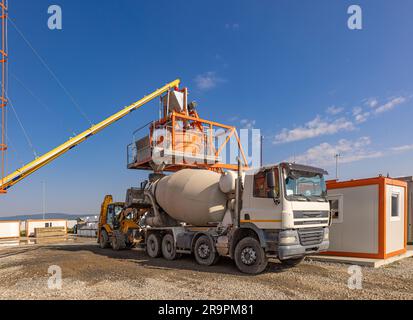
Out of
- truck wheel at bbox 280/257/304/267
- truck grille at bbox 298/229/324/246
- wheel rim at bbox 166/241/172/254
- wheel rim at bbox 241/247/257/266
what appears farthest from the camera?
A: wheel rim at bbox 166/241/172/254

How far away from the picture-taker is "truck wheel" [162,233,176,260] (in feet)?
41.3

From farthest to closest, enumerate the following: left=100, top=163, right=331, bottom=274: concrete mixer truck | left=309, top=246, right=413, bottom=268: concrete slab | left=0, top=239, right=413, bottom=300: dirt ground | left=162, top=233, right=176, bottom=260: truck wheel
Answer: left=162, top=233, right=176, bottom=260: truck wheel, left=309, top=246, right=413, bottom=268: concrete slab, left=100, top=163, right=331, bottom=274: concrete mixer truck, left=0, top=239, right=413, bottom=300: dirt ground

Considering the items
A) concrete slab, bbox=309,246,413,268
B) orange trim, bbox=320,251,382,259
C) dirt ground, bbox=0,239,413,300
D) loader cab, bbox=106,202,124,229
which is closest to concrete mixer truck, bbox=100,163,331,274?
dirt ground, bbox=0,239,413,300

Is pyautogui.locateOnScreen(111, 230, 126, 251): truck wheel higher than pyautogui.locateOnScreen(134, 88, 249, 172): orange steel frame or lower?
lower

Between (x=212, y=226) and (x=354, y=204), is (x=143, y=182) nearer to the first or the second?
(x=212, y=226)

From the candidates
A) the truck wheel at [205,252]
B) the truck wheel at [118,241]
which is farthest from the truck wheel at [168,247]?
the truck wheel at [118,241]

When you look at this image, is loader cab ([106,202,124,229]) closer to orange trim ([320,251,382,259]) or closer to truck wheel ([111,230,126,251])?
truck wheel ([111,230,126,251])

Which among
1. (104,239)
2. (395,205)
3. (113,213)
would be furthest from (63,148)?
(395,205)

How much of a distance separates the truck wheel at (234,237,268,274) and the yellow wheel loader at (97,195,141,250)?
24.6ft

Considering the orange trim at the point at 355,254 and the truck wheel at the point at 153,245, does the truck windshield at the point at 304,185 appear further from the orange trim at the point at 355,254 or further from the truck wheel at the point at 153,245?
the truck wheel at the point at 153,245

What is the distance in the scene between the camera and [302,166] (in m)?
9.45

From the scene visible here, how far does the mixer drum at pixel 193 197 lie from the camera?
36.6 feet

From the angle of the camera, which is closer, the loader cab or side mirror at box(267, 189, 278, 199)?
side mirror at box(267, 189, 278, 199)
